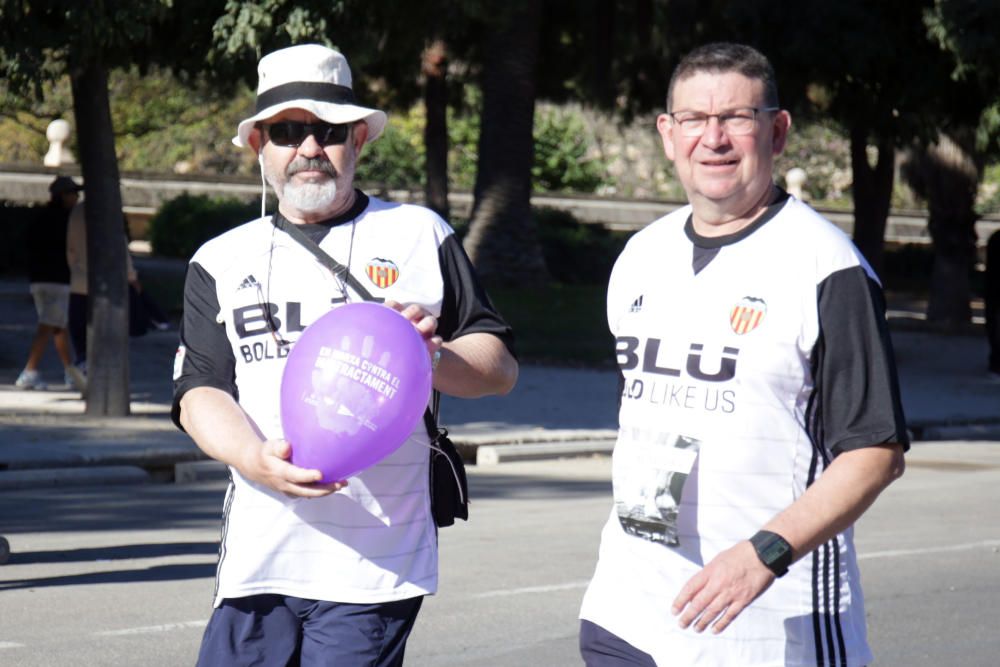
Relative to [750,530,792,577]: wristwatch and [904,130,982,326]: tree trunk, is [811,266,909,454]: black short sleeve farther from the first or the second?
[904,130,982,326]: tree trunk

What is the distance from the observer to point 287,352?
3682 mm

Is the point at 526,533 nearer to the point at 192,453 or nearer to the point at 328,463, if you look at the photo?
the point at 192,453

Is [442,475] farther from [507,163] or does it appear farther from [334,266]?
[507,163]

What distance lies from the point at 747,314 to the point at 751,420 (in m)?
0.21

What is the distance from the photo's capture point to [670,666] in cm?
331

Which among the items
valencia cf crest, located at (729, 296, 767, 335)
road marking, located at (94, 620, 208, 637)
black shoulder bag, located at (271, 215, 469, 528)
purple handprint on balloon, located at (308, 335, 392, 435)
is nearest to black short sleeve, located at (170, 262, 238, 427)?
black shoulder bag, located at (271, 215, 469, 528)

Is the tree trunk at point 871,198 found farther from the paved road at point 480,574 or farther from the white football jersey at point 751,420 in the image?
the white football jersey at point 751,420

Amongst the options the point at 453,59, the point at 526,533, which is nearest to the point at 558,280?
the point at 453,59

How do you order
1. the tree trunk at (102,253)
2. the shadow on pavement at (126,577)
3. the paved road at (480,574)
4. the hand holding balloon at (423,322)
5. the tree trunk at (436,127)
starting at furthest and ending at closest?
1. the tree trunk at (436,127)
2. the tree trunk at (102,253)
3. the shadow on pavement at (126,577)
4. the paved road at (480,574)
5. the hand holding balloon at (423,322)

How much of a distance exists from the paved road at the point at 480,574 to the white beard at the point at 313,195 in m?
3.30

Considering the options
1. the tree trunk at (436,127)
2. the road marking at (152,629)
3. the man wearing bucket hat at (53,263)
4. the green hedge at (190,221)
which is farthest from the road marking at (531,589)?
the green hedge at (190,221)

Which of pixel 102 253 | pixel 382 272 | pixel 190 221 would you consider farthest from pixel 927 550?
pixel 190 221

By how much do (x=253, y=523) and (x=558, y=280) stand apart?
26.3 meters

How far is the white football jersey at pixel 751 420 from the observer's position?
10.3 ft
